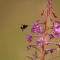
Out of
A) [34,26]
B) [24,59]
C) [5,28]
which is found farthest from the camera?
[5,28]

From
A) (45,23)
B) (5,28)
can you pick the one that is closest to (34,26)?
(45,23)

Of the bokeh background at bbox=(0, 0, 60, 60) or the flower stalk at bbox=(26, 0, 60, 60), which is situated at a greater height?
the bokeh background at bbox=(0, 0, 60, 60)

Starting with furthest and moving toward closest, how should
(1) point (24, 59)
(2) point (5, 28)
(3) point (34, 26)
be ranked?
(2) point (5, 28) < (1) point (24, 59) < (3) point (34, 26)

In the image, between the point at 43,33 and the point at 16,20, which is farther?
the point at 16,20

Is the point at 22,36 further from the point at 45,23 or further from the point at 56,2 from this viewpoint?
the point at 45,23

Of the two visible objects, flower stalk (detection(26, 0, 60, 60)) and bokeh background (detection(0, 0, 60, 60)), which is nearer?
flower stalk (detection(26, 0, 60, 60))

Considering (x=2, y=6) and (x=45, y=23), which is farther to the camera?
(x=2, y=6)

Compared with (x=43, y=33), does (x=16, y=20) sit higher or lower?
higher

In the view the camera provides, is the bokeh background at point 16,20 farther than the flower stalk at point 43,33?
Yes
